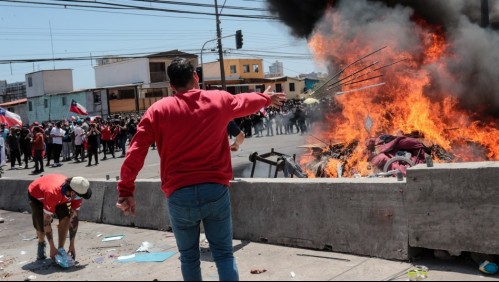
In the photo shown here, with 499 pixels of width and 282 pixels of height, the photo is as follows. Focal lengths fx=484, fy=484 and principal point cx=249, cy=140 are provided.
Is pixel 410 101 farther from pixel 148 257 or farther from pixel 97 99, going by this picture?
pixel 97 99

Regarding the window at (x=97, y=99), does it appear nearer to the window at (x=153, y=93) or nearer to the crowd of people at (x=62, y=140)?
the window at (x=153, y=93)

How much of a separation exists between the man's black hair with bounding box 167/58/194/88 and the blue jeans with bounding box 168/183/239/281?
0.69m

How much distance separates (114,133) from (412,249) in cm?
1812

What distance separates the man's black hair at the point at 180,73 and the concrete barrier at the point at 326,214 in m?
2.33

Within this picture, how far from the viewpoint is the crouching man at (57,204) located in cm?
547

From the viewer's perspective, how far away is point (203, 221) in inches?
121

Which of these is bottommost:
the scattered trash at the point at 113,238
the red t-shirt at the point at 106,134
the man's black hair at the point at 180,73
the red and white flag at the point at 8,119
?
the scattered trash at the point at 113,238

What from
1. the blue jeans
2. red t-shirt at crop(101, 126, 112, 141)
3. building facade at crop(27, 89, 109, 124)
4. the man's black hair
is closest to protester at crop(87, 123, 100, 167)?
red t-shirt at crop(101, 126, 112, 141)

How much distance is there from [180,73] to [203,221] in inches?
38.0

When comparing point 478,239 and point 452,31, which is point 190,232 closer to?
point 478,239

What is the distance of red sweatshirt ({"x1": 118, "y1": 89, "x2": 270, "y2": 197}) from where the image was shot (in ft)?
9.88

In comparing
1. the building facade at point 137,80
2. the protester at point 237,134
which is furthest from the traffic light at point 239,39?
the protester at point 237,134

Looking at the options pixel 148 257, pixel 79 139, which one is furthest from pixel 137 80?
pixel 148 257

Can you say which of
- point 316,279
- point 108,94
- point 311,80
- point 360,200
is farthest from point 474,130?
point 311,80
